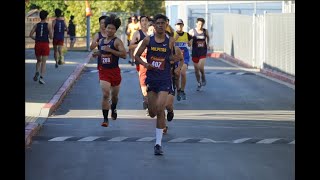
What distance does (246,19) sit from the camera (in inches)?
1394

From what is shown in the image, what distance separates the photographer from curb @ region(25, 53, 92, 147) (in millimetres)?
12682

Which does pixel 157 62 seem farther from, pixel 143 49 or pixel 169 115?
pixel 169 115

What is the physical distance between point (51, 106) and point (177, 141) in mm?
4194

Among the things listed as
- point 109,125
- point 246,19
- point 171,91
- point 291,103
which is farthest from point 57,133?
point 246,19

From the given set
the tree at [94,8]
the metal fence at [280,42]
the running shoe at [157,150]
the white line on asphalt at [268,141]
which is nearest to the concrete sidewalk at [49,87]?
the metal fence at [280,42]

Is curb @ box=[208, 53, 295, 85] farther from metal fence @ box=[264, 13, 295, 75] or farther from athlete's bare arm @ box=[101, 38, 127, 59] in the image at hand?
athlete's bare arm @ box=[101, 38, 127, 59]

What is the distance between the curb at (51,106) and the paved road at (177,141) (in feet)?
0.41

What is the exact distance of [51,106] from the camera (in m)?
16.4

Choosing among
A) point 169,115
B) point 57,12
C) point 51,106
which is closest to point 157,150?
point 169,115

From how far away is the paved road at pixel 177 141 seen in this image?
1028cm

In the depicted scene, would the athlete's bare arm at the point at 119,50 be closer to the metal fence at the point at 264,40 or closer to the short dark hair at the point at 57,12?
the short dark hair at the point at 57,12

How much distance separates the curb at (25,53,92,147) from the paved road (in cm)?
13

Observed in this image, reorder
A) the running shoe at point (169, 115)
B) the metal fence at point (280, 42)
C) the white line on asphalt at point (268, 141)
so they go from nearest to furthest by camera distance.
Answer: the white line on asphalt at point (268, 141)
the running shoe at point (169, 115)
the metal fence at point (280, 42)
